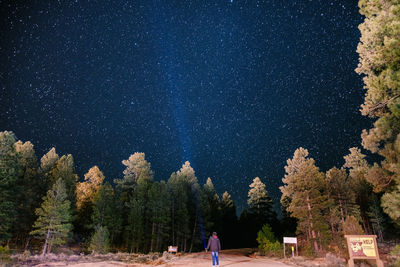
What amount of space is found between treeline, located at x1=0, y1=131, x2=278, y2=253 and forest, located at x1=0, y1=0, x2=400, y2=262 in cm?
15

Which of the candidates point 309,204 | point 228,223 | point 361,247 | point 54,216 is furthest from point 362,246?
point 228,223

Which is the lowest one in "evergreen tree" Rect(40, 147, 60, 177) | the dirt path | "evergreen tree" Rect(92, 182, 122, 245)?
the dirt path

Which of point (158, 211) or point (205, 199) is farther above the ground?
point (205, 199)

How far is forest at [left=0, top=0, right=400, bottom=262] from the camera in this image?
40.3 ft

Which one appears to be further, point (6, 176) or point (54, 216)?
point (6, 176)

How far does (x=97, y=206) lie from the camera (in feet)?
105

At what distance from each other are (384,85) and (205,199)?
35109mm

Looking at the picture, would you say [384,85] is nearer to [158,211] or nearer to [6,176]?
[158,211]

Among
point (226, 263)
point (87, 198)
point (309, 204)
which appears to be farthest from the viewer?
point (87, 198)

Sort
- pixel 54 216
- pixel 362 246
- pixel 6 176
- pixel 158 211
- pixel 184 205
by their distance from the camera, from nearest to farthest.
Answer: pixel 362 246, pixel 54 216, pixel 6 176, pixel 158 211, pixel 184 205

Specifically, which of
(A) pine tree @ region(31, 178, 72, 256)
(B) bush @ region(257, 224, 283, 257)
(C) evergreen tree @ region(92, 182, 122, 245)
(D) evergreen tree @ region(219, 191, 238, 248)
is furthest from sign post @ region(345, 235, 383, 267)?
(D) evergreen tree @ region(219, 191, 238, 248)

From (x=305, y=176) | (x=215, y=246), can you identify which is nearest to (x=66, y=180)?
(x=215, y=246)

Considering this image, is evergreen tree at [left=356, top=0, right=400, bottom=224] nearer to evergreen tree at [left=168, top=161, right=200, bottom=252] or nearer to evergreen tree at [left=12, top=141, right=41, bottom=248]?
evergreen tree at [left=168, top=161, right=200, bottom=252]

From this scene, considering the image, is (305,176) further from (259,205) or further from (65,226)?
(65,226)
